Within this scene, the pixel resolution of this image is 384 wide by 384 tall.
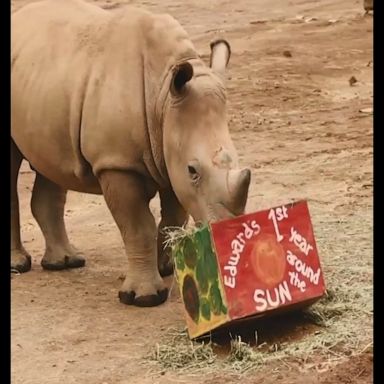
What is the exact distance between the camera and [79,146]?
618 centimetres

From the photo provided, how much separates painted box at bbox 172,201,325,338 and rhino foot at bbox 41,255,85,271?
68.9 inches

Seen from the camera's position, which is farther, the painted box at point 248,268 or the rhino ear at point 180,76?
the rhino ear at point 180,76

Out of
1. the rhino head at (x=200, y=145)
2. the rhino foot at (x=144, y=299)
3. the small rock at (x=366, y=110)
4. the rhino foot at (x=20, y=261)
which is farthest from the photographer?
the small rock at (x=366, y=110)

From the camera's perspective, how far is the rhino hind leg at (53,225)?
6.96 metres

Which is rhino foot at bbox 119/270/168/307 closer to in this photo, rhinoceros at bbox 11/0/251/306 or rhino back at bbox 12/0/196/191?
rhinoceros at bbox 11/0/251/306

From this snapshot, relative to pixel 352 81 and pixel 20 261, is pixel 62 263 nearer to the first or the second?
pixel 20 261

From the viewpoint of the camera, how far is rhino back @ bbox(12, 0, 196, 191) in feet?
19.5

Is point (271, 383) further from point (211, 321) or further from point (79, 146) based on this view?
point (79, 146)

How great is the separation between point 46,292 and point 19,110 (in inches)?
41.6

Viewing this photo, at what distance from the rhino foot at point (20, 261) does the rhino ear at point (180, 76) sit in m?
1.79

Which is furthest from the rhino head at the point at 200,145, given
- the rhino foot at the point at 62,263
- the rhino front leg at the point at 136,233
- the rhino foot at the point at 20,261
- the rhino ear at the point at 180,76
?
the rhino foot at the point at 20,261

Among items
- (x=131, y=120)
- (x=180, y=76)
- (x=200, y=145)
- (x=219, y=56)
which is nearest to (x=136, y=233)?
(x=131, y=120)

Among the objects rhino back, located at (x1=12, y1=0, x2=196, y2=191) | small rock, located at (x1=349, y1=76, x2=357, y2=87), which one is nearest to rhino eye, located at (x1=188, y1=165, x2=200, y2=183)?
rhino back, located at (x1=12, y1=0, x2=196, y2=191)

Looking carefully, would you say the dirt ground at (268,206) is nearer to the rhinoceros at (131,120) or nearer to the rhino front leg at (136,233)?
the rhino front leg at (136,233)
